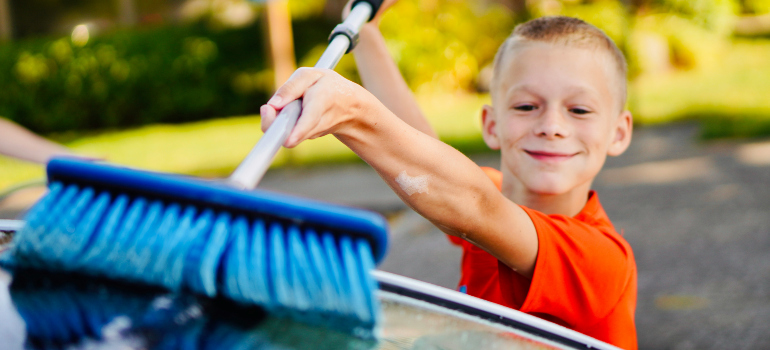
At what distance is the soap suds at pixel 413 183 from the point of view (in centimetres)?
118

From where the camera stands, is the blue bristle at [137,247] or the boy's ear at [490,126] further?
the boy's ear at [490,126]

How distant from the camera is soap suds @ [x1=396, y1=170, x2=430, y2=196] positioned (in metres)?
1.18

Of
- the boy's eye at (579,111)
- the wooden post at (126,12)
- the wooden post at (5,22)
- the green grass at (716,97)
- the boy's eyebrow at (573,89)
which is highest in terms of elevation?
the green grass at (716,97)

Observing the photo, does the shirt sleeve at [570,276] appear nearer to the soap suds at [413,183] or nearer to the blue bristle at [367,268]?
the soap suds at [413,183]

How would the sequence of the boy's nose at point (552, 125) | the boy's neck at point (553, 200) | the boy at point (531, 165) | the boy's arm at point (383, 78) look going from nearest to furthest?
the boy at point (531, 165) < the boy's nose at point (552, 125) < the boy's neck at point (553, 200) < the boy's arm at point (383, 78)

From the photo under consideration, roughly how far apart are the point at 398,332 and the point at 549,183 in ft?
2.40

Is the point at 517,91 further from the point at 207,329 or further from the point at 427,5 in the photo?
the point at 427,5

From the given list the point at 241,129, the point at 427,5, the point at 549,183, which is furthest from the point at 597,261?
the point at 427,5

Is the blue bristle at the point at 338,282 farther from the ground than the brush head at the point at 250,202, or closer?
closer

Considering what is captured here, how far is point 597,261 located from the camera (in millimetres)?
1427

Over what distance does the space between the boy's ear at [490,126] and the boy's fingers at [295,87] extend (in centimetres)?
86

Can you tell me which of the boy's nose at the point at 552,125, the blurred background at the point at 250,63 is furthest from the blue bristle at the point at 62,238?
the blurred background at the point at 250,63

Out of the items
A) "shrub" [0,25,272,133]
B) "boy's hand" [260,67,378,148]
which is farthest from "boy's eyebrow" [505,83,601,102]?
"shrub" [0,25,272,133]

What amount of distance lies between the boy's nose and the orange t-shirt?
207mm
